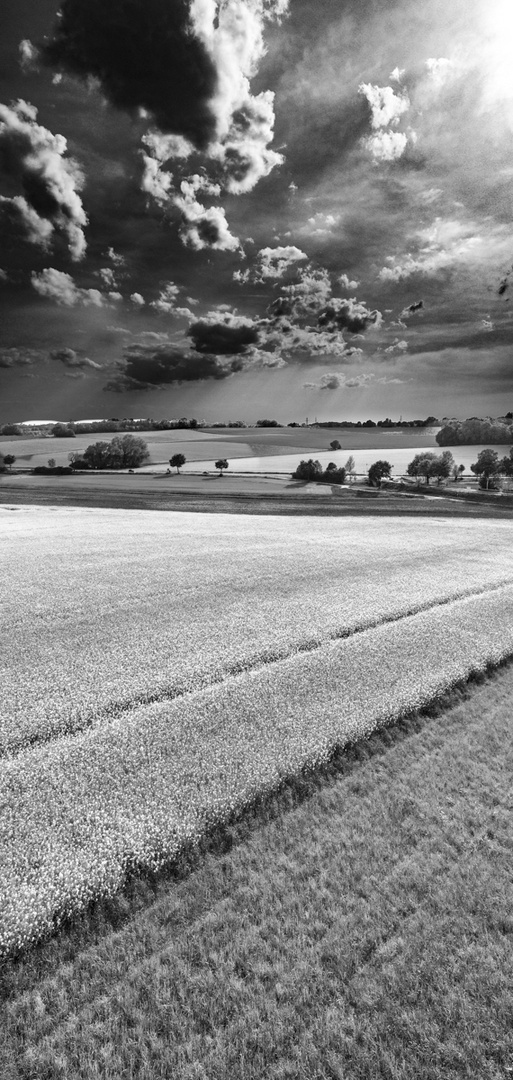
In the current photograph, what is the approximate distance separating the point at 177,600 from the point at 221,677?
5.67 meters

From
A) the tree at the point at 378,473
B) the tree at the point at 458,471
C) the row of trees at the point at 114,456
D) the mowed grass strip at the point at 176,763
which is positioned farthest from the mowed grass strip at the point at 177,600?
the row of trees at the point at 114,456

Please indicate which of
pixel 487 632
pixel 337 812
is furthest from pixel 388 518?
pixel 337 812

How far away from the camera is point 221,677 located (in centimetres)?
1075

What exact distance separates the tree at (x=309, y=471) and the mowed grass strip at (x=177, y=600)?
162ft

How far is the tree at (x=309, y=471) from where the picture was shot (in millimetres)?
79812

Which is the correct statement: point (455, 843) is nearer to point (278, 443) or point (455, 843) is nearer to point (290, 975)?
point (290, 975)

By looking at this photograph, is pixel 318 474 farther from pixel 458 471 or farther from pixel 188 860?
pixel 188 860

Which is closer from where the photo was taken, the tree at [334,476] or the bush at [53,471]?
the tree at [334,476]

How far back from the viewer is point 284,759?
25.7 feet

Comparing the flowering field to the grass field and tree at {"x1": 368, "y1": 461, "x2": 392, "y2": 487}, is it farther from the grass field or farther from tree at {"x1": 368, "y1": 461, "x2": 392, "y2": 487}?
the grass field

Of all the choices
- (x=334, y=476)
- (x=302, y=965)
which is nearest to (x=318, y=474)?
(x=334, y=476)

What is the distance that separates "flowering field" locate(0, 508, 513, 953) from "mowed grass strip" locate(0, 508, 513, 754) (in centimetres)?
7

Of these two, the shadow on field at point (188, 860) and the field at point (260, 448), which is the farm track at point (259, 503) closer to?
the field at point (260, 448)

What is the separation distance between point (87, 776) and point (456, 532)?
1205 inches
